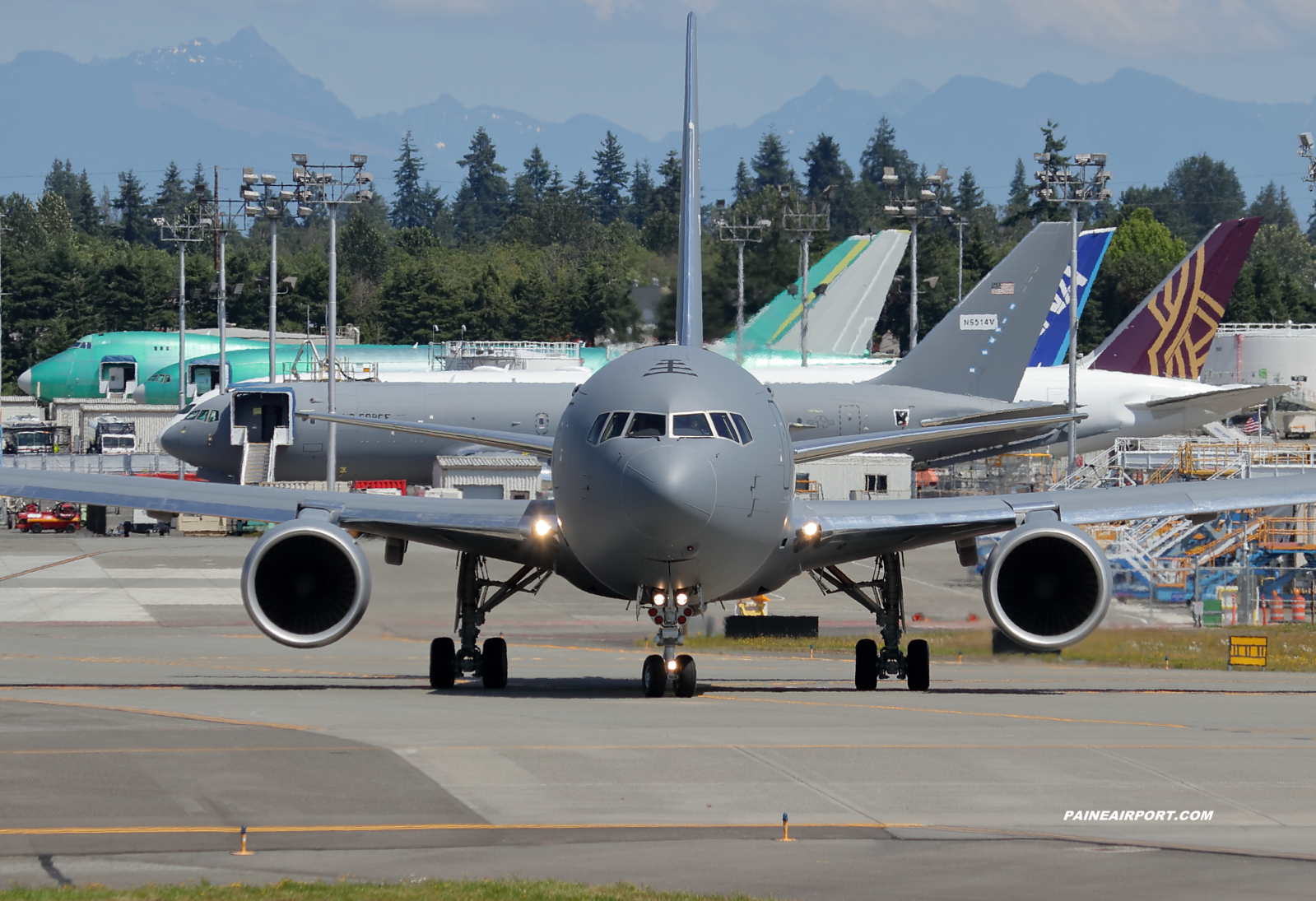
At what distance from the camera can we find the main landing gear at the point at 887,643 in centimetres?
2369

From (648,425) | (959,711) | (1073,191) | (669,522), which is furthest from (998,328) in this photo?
(669,522)

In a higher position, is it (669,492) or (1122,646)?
(669,492)

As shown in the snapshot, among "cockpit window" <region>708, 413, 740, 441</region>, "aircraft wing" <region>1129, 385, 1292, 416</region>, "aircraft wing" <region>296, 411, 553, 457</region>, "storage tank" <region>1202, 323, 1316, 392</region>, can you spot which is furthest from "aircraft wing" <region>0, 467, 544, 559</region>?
"storage tank" <region>1202, 323, 1316, 392</region>

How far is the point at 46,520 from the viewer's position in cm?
6912

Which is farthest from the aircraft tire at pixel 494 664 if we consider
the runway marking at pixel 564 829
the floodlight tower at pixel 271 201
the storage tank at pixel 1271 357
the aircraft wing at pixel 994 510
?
the storage tank at pixel 1271 357

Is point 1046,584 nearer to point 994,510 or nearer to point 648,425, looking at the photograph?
point 994,510

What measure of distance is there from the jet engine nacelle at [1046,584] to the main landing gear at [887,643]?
2842 millimetres

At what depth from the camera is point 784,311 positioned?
9625 centimetres

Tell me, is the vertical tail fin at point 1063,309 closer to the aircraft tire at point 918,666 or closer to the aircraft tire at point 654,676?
the aircraft tire at point 918,666

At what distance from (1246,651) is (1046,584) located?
14.0 m

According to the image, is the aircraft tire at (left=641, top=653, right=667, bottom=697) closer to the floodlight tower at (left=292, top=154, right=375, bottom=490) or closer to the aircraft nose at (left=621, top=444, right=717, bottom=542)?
the aircraft nose at (left=621, top=444, right=717, bottom=542)

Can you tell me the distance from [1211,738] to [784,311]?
7937 centimetres

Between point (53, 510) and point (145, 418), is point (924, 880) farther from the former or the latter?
point (145, 418)

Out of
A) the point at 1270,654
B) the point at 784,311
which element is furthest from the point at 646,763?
the point at 784,311
